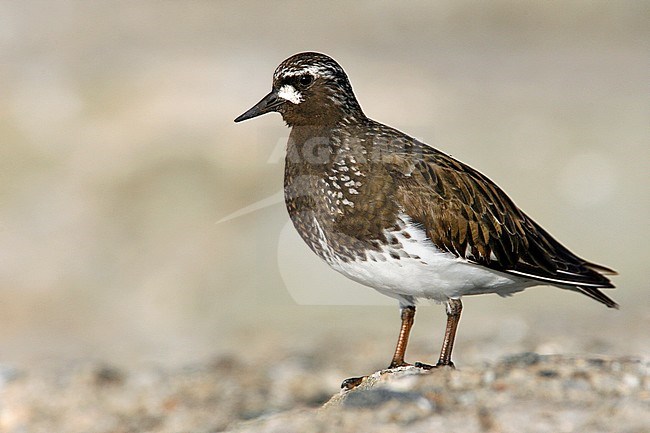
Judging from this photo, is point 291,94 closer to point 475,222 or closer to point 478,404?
point 475,222

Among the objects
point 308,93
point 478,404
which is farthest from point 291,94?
point 478,404

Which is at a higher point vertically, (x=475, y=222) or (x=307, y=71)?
(x=307, y=71)

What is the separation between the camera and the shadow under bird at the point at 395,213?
19.4ft

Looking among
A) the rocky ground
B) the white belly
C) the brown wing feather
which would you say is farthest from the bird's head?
the rocky ground

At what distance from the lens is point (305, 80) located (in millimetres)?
6363

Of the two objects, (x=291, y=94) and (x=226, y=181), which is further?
(x=226, y=181)

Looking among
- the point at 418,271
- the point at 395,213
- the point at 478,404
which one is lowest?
the point at 478,404

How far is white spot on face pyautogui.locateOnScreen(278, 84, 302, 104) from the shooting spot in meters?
6.37

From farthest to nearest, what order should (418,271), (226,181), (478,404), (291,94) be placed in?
1. (226,181)
2. (291,94)
3. (418,271)
4. (478,404)

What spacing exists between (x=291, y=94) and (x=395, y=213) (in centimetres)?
104

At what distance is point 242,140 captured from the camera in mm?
16250

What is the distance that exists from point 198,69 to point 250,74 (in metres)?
1.11

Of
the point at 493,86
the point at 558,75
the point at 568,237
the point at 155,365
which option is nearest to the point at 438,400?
the point at 155,365

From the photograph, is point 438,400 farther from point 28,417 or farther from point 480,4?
point 480,4
